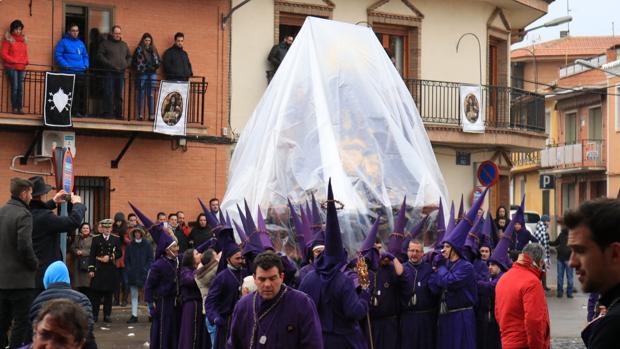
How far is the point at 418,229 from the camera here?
48.9 feet

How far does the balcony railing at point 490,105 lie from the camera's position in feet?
94.3

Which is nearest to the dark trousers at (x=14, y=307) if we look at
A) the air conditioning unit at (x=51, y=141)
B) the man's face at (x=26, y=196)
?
the man's face at (x=26, y=196)

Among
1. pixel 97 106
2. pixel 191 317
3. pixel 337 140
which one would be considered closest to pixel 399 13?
pixel 97 106

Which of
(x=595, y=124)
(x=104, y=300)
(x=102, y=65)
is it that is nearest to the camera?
(x=104, y=300)

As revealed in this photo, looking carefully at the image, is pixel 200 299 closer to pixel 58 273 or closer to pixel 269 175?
pixel 269 175

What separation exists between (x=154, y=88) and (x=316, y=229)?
12.3 m

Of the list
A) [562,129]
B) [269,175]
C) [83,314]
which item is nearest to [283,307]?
[83,314]

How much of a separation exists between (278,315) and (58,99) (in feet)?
51.2

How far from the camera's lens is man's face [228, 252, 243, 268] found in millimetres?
13297

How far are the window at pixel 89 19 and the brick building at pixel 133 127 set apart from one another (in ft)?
0.07

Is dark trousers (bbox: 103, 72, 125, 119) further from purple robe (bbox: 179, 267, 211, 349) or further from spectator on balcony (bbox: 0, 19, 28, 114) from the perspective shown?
purple robe (bbox: 179, 267, 211, 349)

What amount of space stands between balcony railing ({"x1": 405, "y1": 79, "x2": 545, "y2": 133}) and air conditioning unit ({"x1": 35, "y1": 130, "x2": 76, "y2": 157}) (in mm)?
8580

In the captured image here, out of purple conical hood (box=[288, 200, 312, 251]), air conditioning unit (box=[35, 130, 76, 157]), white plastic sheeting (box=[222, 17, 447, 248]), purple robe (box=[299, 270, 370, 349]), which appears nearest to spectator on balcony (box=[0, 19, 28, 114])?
air conditioning unit (box=[35, 130, 76, 157])

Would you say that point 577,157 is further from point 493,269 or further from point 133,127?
point 493,269
